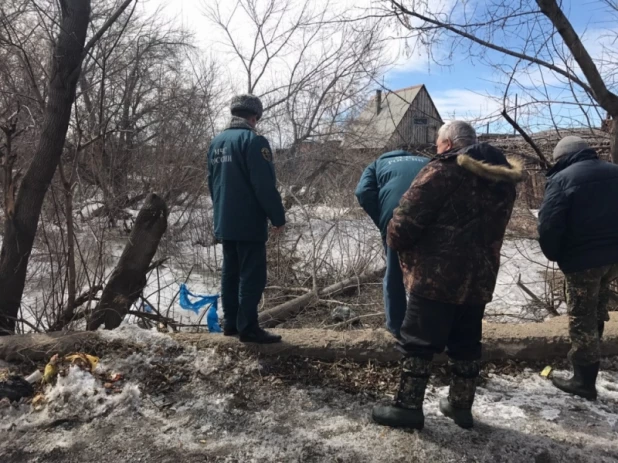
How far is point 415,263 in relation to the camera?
2342 millimetres

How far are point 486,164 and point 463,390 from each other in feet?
3.88

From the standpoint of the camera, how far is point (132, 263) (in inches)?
162

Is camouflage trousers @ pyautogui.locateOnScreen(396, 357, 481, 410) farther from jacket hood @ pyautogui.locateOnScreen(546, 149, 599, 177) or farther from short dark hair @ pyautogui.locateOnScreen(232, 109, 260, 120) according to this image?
short dark hair @ pyautogui.locateOnScreen(232, 109, 260, 120)

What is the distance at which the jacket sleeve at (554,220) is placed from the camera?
280cm

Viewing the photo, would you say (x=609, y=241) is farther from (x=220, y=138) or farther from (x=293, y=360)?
(x=220, y=138)

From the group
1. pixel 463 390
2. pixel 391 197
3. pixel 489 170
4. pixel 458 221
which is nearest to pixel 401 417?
pixel 463 390

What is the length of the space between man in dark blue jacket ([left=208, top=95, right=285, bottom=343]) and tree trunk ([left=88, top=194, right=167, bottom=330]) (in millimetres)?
1122

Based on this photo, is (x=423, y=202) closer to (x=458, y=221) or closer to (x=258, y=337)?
(x=458, y=221)

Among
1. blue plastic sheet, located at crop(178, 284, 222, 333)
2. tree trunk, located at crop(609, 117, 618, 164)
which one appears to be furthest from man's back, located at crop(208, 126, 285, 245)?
tree trunk, located at crop(609, 117, 618, 164)

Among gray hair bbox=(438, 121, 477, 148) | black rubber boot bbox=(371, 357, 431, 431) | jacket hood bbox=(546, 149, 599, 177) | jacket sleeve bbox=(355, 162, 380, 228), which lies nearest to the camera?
black rubber boot bbox=(371, 357, 431, 431)

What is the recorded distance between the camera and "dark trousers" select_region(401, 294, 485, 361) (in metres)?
2.28

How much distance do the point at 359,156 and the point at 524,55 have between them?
966 centimetres

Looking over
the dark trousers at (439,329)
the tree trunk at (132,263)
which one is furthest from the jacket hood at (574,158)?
the tree trunk at (132,263)

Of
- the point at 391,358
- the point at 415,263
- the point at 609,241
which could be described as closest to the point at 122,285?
the point at 391,358
